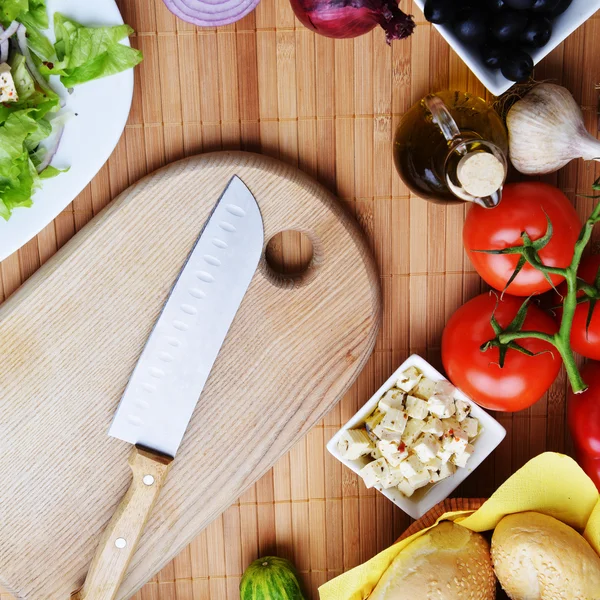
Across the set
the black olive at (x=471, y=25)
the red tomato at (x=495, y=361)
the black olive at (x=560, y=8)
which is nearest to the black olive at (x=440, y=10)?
the black olive at (x=471, y=25)

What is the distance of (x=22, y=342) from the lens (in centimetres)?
86

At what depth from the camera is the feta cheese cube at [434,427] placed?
2.78 feet

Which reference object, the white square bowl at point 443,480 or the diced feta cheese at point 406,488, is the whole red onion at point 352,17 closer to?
the white square bowl at point 443,480

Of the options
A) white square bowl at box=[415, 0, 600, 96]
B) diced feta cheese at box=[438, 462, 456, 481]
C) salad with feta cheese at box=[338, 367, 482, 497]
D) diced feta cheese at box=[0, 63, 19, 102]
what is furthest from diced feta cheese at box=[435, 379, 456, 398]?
diced feta cheese at box=[0, 63, 19, 102]

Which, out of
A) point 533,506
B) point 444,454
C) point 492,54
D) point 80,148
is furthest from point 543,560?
point 80,148

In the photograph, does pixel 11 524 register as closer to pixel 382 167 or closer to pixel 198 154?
pixel 198 154

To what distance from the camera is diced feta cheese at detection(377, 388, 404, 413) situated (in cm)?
86

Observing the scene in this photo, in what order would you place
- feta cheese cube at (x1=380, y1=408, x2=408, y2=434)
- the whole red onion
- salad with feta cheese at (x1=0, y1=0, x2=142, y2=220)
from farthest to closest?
feta cheese cube at (x1=380, y1=408, x2=408, y2=434) < salad with feta cheese at (x1=0, y1=0, x2=142, y2=220) < the whole red onion

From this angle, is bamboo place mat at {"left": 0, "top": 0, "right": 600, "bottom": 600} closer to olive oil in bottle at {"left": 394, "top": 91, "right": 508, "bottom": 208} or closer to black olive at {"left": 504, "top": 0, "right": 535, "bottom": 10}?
olive oil in bottle at {"left": 394, "top": 91, "right": 508, "bottom": 208}

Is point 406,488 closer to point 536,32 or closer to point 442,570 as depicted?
point 442,570

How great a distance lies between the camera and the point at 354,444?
85 cm

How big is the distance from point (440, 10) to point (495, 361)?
0.43 metres

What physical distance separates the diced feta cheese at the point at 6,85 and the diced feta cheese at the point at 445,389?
675mm

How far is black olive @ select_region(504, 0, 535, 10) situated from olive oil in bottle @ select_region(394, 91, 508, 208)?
0.42ft
